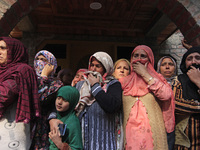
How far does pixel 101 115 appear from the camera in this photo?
2.05 m

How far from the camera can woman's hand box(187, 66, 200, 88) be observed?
2158 mm

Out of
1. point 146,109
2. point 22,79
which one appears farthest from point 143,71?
point 22,79

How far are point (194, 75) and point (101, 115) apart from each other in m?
1.07

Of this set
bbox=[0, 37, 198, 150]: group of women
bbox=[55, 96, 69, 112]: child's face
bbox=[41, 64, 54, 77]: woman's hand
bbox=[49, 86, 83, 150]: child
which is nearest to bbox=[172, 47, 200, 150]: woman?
bbox=[0, 37, 198, 150]: group of women

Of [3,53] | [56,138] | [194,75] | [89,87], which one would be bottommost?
[56,138]

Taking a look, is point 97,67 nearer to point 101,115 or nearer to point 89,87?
point 89,87

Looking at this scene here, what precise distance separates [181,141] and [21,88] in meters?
1.64

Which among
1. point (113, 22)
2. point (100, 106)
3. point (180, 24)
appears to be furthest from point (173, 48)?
point (100, 106)

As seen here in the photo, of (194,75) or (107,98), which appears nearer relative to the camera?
(107,98)

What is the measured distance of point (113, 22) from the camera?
18.0 ft

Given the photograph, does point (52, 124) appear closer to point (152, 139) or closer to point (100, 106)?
point (100, 106)

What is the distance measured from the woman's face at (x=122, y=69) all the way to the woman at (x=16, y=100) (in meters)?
1.38

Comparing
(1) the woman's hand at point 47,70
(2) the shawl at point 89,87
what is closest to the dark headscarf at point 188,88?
(2) the shawl at point 89,87

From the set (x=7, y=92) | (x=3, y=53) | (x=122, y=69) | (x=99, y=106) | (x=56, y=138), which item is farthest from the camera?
(x=122, y=69)
